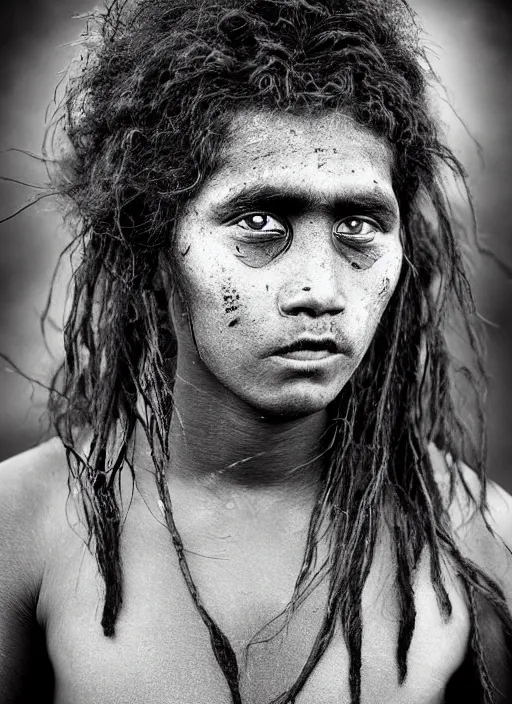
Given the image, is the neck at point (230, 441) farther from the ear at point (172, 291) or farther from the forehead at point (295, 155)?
the forehead at point (295, 155)

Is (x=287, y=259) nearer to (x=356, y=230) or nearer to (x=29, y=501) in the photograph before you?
(x=356, y=230)

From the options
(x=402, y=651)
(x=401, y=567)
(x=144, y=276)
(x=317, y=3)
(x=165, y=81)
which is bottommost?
(x=402, y=651)

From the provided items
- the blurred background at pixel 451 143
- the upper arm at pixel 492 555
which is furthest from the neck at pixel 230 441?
the blurred background at pixel 451 143

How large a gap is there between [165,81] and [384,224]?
1.86ft

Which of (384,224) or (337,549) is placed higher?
(384,224)

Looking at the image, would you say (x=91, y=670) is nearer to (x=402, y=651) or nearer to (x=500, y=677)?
(x=402, y=651)

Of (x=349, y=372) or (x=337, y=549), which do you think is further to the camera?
Answer: (x=337, y=549)

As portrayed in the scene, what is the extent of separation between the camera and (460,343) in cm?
352

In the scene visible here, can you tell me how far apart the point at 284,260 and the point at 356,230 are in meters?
0.20

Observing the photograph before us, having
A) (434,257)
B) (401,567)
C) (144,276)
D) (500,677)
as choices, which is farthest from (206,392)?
(500,677)

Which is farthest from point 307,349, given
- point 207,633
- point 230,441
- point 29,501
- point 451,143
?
point 451,143

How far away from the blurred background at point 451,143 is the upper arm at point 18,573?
1215 mm

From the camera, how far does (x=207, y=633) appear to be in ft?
6.25

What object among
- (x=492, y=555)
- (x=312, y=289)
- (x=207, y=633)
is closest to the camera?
(x=312, y=289)
